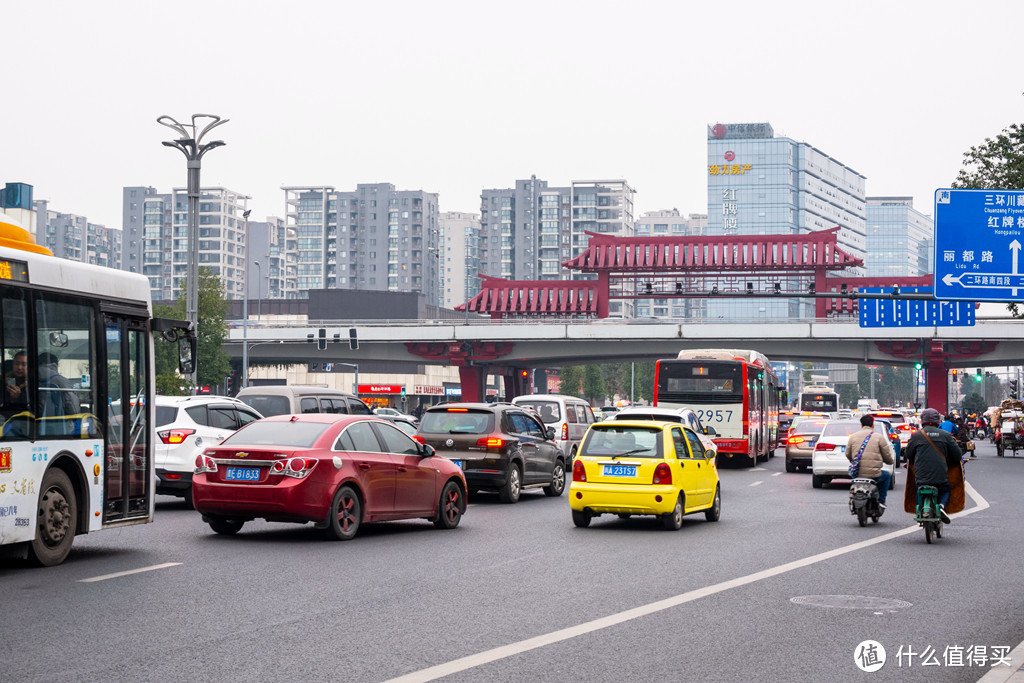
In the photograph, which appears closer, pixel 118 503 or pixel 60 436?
pixel 60 436

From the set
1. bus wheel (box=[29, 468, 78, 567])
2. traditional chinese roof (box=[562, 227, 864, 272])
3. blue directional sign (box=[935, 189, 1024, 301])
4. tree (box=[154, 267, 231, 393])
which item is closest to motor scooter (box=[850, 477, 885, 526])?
bus wheel (box=[29, 468, 78, 567])

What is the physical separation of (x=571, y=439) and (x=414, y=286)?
553 ft

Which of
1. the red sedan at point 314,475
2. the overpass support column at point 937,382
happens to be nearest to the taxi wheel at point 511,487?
the red sedan at point 314,475

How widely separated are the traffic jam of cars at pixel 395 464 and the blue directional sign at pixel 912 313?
39390mm

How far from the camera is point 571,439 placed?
30.6 metres

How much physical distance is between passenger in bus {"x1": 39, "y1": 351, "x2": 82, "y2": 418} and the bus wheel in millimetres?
585

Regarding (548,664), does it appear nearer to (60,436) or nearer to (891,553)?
(60,436)

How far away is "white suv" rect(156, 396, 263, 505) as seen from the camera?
19.0m

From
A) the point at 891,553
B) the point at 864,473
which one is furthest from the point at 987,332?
the point at 891,553

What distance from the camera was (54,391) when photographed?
1187 cm

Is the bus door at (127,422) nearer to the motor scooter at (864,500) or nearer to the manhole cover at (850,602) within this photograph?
the manhole cover at (850,602)

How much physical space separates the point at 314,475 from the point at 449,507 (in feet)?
10.2

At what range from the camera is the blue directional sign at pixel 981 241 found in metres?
27.6

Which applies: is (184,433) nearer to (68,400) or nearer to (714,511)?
(68,400)
